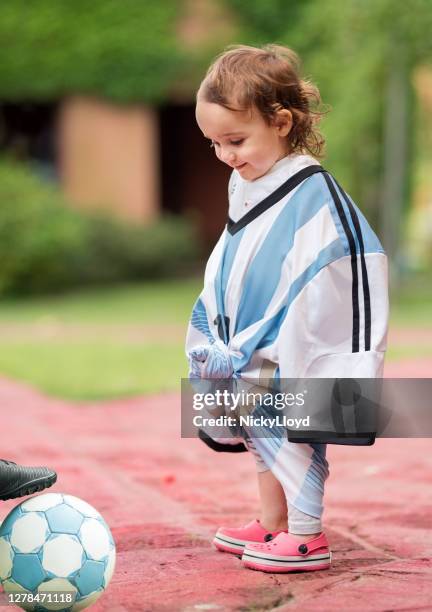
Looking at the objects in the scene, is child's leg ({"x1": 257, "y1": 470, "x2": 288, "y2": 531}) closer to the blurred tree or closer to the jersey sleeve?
the jersey sleeve

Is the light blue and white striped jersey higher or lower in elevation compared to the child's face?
lower

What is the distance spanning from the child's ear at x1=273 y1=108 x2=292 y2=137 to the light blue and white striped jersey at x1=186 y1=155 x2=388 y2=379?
0.09 metres

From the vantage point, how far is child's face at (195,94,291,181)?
3.24m

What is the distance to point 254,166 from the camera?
3.32m

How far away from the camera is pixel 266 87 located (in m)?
3.24

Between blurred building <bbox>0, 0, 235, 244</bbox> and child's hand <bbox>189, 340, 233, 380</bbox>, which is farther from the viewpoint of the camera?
blurred building <bbox>0, 0, 235, 244</bbox>

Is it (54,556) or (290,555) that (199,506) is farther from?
(54,556)

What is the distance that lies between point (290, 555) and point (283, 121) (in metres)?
1.33

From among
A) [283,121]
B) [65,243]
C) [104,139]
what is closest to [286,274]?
[283,121]

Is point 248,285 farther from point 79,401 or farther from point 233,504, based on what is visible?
point 79,401

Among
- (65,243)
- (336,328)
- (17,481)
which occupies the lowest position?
(17,481)

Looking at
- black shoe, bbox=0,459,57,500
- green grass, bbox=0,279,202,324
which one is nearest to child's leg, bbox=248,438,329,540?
black shoe, bbox=0,459,57,500

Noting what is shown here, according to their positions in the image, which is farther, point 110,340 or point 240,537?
point 110,340

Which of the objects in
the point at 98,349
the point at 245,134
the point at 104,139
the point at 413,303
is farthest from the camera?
the point at 104,139
